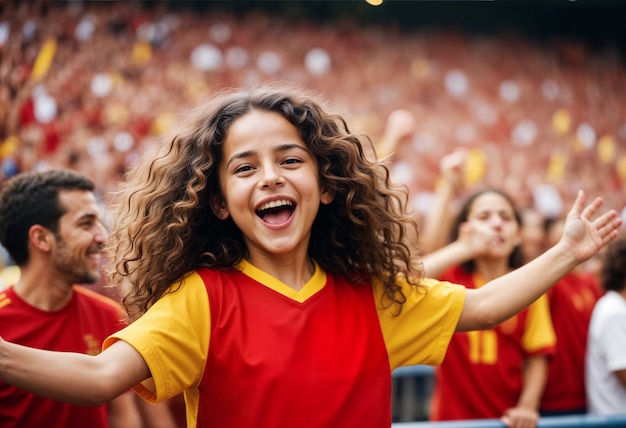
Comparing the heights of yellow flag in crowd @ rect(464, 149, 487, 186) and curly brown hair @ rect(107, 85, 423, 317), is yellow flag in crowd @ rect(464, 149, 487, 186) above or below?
above

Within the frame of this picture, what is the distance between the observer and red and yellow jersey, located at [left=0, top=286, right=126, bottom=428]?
2459 millimetres

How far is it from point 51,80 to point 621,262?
814cm

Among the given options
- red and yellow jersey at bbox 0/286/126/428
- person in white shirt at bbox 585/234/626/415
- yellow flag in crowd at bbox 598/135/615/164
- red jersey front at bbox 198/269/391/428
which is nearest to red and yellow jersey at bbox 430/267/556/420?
person in white shirt at bbox 585/234/626/415

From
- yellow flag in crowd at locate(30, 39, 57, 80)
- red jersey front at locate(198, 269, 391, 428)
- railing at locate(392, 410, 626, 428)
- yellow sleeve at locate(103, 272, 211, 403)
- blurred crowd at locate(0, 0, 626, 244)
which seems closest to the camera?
yellow sleeve at locate(103, 272, 211, 403)

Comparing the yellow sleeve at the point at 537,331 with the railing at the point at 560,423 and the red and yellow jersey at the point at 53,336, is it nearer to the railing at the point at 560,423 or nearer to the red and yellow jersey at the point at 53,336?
the railing at the point at 560,423

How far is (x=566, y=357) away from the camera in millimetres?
3770

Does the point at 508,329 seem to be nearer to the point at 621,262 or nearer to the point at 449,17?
the point at 621,262

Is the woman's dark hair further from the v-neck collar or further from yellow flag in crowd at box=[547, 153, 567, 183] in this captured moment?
yellow flag in crowd at box=[547, 153, 567, 183]

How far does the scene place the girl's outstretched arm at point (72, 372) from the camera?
1522mm

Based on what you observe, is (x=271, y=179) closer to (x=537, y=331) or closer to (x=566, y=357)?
(x=537, y=331)

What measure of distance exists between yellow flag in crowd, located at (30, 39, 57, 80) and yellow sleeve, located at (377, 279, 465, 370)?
28.3 ft

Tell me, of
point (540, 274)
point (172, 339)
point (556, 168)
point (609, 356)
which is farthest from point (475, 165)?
point (172, 339)

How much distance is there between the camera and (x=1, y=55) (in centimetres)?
933

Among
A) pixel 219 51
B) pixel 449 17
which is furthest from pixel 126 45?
pixel 449 17
